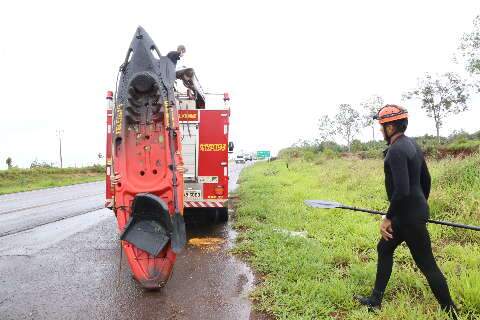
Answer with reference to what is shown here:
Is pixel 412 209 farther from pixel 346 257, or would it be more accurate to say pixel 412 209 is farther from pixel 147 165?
pixel 147 165

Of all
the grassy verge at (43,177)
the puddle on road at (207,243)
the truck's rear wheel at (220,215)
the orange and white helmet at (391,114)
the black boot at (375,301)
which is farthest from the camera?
the grassy verge at (43,177)

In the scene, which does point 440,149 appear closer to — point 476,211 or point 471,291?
point 476,211

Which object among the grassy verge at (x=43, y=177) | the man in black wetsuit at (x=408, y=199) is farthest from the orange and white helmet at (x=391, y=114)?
the grassy verge at (x=43, y=177)

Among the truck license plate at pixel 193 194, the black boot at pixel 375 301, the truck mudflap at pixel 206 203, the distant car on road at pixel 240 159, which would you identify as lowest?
the black boot at pixel 375 301

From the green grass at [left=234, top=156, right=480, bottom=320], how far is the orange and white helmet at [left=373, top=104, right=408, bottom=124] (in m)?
1.77

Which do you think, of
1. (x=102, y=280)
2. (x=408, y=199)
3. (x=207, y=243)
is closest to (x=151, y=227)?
(x=102, y=280)

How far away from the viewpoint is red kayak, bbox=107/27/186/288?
471cm

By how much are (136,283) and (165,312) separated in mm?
1069

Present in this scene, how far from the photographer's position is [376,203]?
30.3ft

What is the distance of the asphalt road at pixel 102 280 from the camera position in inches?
166

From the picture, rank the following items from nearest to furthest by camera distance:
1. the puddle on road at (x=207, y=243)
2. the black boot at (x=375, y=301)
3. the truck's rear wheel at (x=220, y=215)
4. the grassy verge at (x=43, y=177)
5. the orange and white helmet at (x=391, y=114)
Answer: the orange and white helmet at (x=391, y=114)
the black boot at (x=375, y=301)
the puddle on road at (x=207, y=243)
the truck's rear wheel at (x=220, y=215)
the grassy verge at (x=43, y=177)

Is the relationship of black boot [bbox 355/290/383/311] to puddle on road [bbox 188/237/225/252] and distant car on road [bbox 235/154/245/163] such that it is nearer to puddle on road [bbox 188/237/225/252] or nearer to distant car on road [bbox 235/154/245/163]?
puddle on road [bbox 188/237/225/252]

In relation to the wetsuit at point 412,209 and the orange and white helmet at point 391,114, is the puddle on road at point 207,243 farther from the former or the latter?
the orange and white helmet at point 391,114

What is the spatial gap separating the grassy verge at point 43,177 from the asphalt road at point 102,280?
17.2 m
